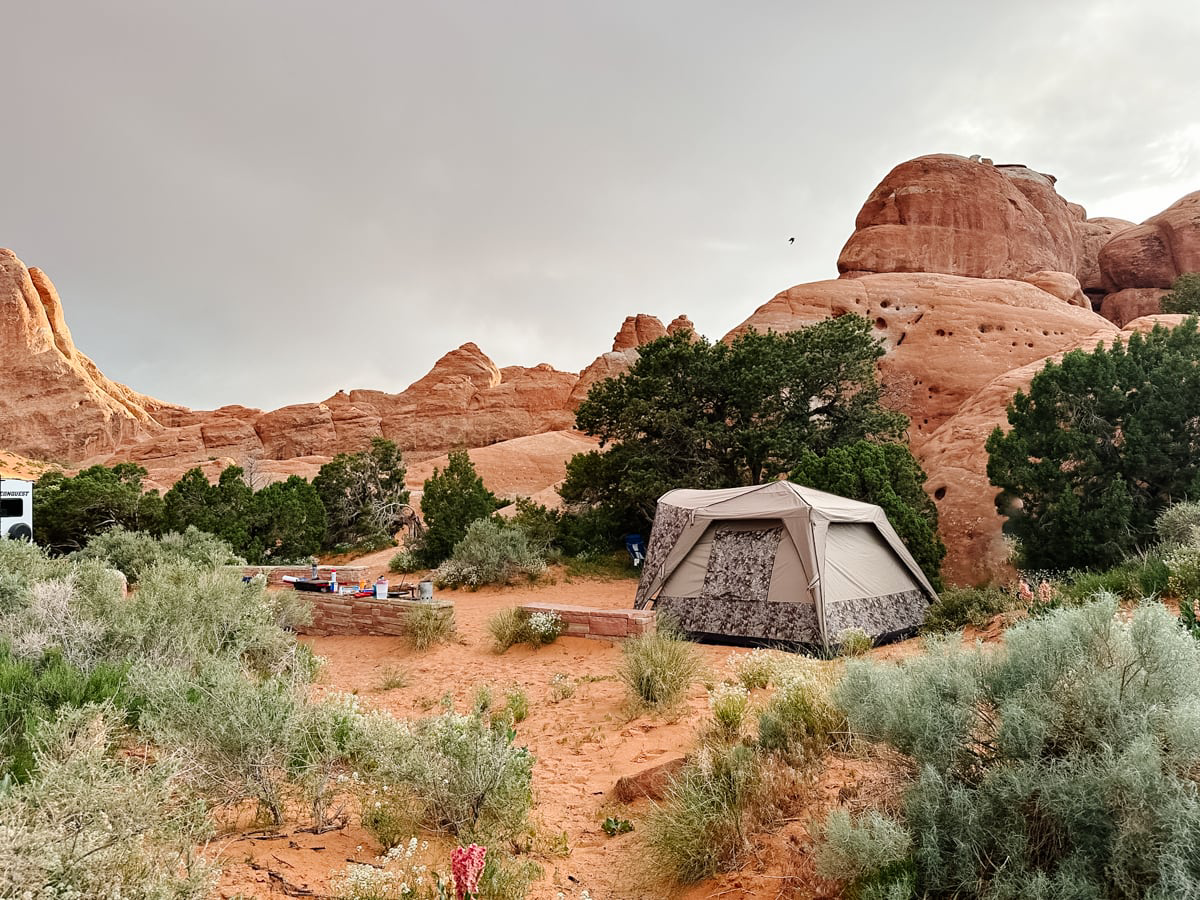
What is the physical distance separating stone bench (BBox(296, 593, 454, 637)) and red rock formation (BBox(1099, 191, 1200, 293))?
4454cm

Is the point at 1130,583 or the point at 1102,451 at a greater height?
the point at 1102,451

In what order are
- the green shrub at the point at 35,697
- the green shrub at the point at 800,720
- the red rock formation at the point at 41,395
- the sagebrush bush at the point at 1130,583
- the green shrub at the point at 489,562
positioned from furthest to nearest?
the red rock formation at the point at 41,395 → the green shrub at the point at 489,562 → the sagebrush bush at the point at 1130,583 → the green shrub at the point at 800,720 → the green shrub at the point at 35,697

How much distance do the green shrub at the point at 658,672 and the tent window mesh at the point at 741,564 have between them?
8.07ft

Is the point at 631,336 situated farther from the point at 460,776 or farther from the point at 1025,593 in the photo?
the point at 460,776

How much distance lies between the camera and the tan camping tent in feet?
28.2

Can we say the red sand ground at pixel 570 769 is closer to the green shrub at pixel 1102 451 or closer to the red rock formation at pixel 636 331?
the green shrub at pixel 1102 451

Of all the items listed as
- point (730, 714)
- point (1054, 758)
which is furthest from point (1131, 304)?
point (1054, 758)

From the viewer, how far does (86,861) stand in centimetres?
212

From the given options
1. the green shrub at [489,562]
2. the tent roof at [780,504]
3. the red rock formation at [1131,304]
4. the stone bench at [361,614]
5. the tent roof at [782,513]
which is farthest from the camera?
the red rock formation at [1131,304]

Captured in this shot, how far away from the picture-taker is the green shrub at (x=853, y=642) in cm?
764

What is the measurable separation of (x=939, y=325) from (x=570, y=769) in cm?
2547

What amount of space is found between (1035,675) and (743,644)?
632cm

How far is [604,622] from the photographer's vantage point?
30.5 feet

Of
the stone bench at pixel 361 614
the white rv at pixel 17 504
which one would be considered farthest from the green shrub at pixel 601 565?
the white rv at pixel 17 504
